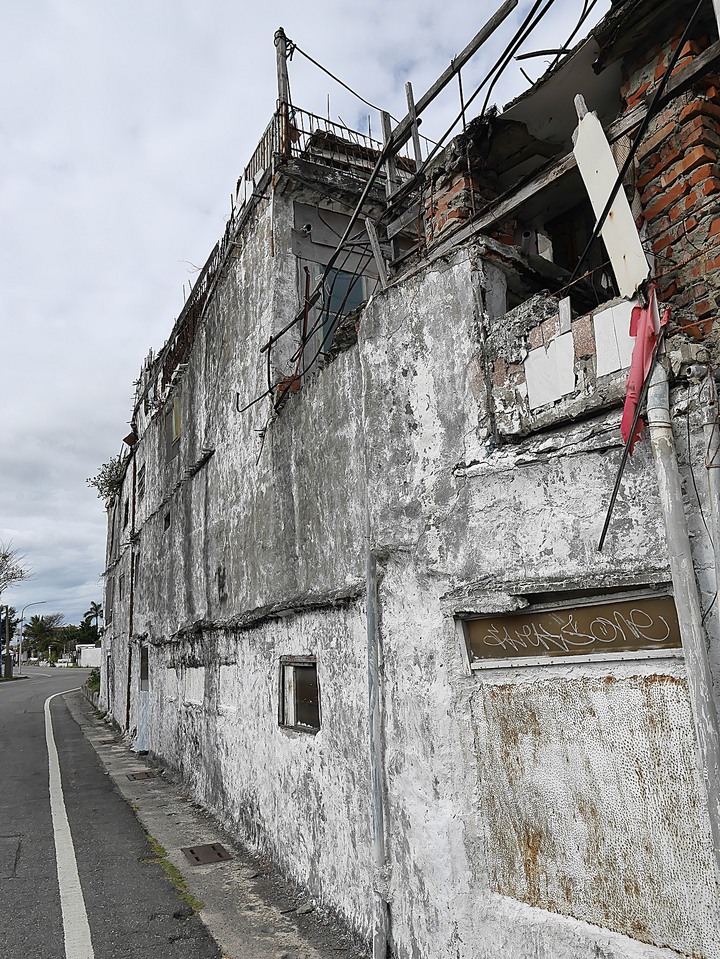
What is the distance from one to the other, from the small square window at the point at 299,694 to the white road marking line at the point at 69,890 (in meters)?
2.26

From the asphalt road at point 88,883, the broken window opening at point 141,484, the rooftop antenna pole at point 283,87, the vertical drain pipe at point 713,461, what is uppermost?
the rooftop antenna pole at point 283,87

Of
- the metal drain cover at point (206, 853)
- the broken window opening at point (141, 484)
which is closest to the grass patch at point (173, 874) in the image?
the metal drain cover at point (206, 853)

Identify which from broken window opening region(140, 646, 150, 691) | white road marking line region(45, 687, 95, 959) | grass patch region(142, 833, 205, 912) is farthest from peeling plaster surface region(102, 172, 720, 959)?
broken window opening region(140, 646, 150, 691)

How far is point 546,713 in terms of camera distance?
369 cm

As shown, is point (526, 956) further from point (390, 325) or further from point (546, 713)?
point (390, 325)

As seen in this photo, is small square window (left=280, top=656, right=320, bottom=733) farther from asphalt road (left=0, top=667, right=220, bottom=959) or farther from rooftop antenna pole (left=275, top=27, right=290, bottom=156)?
rooftop antenna pole (left=275, top=27, right=290, bottom=156)

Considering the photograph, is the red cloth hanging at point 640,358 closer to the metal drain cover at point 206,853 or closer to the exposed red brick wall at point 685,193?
the exposed red brick wall at point 685,193

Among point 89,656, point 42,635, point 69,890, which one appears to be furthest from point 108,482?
point 42,635

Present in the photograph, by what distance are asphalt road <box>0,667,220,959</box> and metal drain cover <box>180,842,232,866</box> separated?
1.26 ft

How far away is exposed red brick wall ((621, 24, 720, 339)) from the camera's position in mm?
3656

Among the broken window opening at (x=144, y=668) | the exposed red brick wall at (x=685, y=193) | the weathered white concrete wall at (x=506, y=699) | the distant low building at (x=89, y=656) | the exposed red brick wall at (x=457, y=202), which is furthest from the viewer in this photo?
the distant low building at (x=89, y=656)

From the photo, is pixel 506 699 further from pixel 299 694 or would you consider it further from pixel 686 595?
pixel 299 694

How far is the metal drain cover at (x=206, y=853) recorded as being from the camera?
23.6 ft

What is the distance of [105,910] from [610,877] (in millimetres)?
4632
